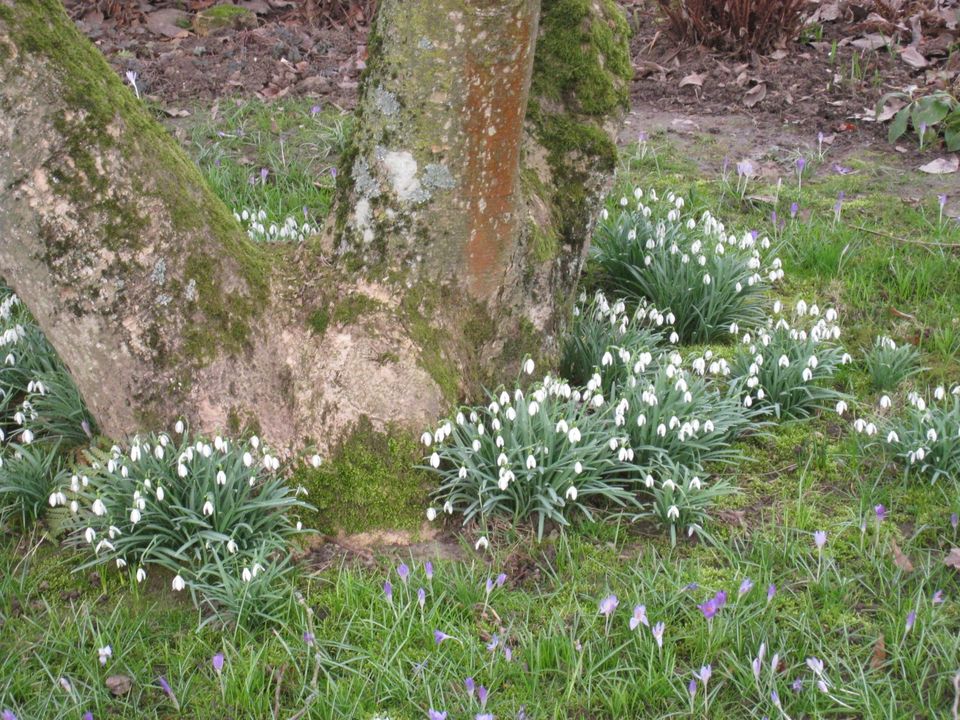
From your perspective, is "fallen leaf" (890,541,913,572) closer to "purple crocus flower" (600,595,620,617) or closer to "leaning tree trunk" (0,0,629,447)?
"purple crocus flower" (600,595,620,617)

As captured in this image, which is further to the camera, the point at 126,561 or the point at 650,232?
the point at 650,232

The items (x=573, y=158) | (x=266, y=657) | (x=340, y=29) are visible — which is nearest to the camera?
(x=266, y=657)

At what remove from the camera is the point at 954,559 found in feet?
10.8

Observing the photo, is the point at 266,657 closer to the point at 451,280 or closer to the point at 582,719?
the point at 582,719

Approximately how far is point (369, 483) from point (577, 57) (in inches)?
77.9

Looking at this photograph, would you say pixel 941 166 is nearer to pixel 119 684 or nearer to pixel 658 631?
pixel 658 631

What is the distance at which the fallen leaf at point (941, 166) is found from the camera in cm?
613

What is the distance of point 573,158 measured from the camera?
423cm

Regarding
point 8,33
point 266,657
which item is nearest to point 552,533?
point 266,657

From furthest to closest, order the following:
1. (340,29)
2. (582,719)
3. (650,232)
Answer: (340,29) < (650,232) < (582,719)

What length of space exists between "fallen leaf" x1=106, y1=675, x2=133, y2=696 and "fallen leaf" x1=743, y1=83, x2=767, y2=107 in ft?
19.3

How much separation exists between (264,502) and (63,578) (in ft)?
2.40

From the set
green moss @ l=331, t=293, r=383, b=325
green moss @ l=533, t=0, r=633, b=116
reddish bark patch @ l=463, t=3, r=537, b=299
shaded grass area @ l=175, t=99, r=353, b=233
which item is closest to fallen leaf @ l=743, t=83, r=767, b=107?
shaded grass area @ l=175, t=99, r=353, b=233

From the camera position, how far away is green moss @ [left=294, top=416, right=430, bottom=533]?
3.60m
